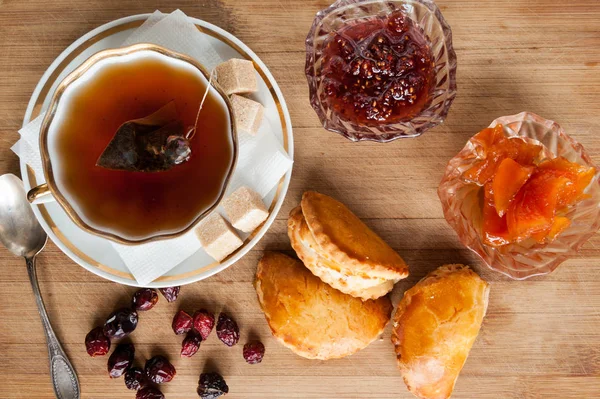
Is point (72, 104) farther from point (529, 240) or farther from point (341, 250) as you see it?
point (529, 240)

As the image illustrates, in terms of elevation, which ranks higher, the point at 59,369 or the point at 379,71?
the point at 379,71

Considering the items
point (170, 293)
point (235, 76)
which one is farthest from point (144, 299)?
point (235, 76)

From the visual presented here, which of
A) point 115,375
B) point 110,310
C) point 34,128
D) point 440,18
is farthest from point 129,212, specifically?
point 440,18

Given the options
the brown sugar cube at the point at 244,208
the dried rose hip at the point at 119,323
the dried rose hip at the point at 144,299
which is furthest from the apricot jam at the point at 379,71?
the dried rose hip at the point at 119,323

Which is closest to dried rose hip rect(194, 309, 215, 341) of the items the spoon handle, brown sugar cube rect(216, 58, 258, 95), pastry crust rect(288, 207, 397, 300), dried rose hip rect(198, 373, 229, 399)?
dried rose hip rect(198, 373, 229, 399)

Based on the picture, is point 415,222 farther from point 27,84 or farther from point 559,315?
point 27,84

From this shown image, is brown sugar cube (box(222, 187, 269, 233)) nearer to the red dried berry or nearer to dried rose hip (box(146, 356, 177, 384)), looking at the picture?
the red dried berry

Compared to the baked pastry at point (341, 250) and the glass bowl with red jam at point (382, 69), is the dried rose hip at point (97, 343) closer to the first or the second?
the baked pastry at point (341, 250)
